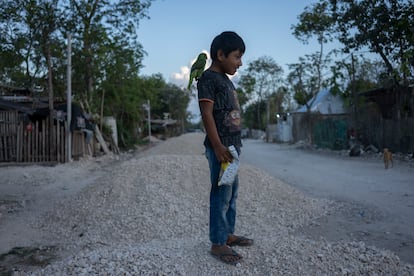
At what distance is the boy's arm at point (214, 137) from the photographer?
2.61 m

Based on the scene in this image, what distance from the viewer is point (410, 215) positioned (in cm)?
464

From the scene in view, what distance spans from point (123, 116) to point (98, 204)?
1982cm

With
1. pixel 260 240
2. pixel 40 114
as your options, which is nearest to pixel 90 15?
pixel 40 114

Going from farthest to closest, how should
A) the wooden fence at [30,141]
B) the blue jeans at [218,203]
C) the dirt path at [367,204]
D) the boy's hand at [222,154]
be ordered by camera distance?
the wooden fence at [30,141] < the dirt path at [367,204] < the blue jeans at [218,203] < the boy's hand at [222,154]

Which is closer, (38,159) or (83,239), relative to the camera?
(83,239)

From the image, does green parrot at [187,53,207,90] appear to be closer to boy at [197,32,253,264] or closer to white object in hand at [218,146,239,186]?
boy at [197,32,253,264]

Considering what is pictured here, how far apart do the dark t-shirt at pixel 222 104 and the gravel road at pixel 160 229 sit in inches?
33.7

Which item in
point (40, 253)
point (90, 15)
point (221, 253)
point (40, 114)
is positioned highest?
point (90, 15)

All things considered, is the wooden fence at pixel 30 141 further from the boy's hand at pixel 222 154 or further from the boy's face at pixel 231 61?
the boy's hand at pixel 222 154

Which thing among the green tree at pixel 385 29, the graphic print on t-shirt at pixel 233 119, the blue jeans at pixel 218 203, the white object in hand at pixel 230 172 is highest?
the green tree at pixel 385 29

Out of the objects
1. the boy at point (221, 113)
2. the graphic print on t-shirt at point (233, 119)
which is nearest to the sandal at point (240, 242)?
the boy at point (221, 113)

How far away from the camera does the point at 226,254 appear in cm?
272

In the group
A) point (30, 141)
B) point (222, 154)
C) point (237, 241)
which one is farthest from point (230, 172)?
point (30, 141)

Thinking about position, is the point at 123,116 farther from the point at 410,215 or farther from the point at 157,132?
the point at 410,215
